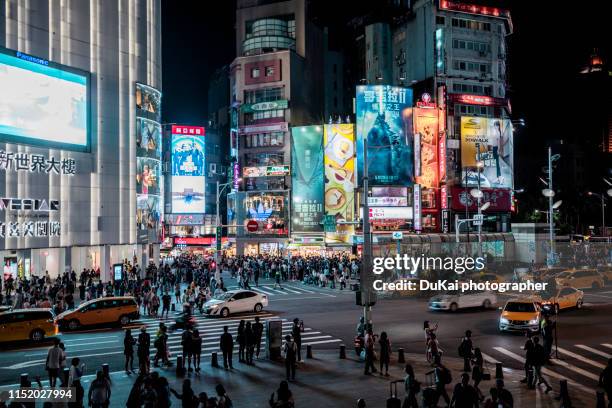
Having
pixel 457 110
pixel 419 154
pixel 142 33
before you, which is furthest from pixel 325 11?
pixel 142 33

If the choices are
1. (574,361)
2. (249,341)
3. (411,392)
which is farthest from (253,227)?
(411,392)

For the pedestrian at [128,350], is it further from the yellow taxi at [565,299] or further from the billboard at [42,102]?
the billboard at [42,102]

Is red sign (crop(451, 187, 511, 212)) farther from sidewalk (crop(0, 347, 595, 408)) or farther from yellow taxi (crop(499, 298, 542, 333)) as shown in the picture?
sidewalk (crop(0, 347, 595, 408))

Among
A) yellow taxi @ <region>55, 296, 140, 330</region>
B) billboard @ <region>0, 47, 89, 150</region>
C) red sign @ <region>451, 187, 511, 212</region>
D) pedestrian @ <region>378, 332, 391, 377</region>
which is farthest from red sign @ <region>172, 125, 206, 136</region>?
pedestrian @ <region>378, 332, 391, 377</region>

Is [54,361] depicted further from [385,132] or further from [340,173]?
[340,173]

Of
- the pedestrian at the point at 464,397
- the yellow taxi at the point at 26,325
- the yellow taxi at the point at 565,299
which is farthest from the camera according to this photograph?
the yellow taxi at the point at 565,299

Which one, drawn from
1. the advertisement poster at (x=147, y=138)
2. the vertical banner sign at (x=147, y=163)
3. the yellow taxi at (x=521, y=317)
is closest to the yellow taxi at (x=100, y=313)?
the yellow taxi at (x=521, y=317)
